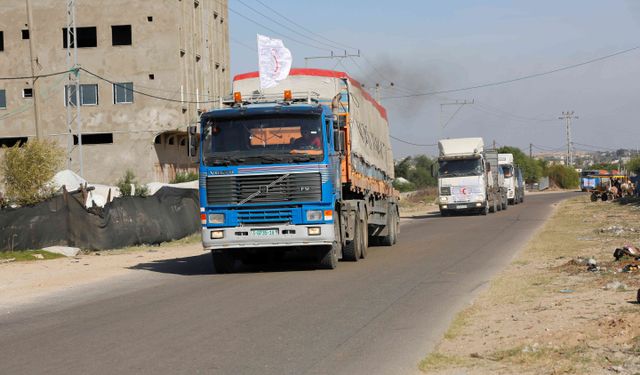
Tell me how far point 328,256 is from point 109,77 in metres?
40.1

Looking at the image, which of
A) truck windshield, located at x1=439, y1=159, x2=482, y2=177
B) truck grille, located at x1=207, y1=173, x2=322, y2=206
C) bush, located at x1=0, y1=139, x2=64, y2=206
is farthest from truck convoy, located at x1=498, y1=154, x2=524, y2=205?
truck grille, located at x1=207, y1=173, x2=322, y2=206

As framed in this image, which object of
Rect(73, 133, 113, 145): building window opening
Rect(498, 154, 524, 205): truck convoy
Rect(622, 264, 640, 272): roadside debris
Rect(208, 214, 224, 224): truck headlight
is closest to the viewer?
Rect(622, 264, 640, 272): roadside debris

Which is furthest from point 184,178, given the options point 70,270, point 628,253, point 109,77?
point 628,253

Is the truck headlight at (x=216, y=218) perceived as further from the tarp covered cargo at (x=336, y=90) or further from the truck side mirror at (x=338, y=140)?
the tarp covered cargo at (x=336, y=90)

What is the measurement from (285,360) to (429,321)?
3.06 meters

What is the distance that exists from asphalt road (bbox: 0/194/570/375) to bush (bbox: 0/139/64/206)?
48.6 feet

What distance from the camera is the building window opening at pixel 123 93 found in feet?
181

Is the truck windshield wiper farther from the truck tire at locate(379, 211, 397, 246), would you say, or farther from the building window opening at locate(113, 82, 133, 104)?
the building window opening at locate(113, 82, 133, 104)

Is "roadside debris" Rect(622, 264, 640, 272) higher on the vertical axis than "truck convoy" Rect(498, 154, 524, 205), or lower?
lower

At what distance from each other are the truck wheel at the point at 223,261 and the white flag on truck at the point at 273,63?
12.7ft

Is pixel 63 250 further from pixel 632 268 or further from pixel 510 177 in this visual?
pixel 510 177

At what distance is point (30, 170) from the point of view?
110 ft

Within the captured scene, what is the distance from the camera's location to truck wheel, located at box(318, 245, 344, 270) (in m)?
18.3

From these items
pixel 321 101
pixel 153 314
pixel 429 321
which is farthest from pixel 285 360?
pixel 321 101
